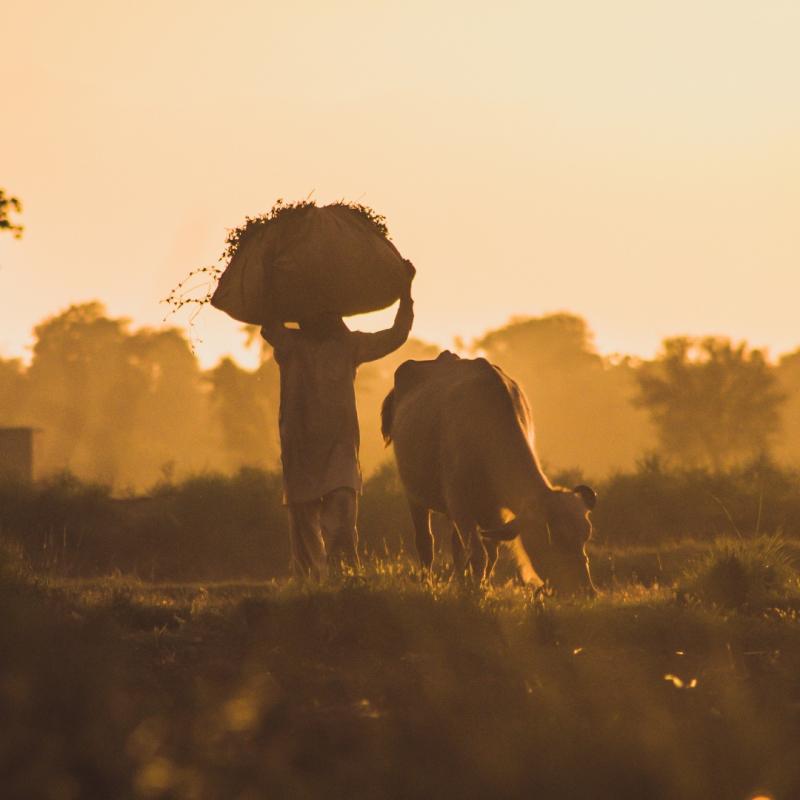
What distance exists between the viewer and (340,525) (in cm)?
1168

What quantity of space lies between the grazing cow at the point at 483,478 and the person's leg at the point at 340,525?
3.28 ft

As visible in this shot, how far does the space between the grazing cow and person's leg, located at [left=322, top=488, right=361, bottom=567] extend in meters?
1.00

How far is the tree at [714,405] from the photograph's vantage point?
6378 cm

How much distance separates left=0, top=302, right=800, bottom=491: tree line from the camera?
212ft

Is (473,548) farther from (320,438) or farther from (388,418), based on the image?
(388,418)

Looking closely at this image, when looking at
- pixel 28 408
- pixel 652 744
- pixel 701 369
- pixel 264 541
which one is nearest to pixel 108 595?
pixel 652 744

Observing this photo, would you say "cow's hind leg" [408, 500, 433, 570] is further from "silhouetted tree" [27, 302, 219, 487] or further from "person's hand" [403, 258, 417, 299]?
"silhouetted tree" [27, 302, 219, 487]

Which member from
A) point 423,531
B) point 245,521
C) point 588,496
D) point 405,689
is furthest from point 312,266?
point 245,521

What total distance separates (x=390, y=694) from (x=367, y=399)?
88.1 meters

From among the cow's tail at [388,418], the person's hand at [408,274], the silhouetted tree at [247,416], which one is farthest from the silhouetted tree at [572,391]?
the person's hand at [408,274]

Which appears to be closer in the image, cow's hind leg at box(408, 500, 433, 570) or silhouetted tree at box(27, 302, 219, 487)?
cow's hind leg at box(408, 500, 433, 570)

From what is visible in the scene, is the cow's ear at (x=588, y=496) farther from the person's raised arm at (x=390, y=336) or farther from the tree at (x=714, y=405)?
the tree at (x=714, y=405)

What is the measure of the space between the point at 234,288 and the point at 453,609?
4493 mm

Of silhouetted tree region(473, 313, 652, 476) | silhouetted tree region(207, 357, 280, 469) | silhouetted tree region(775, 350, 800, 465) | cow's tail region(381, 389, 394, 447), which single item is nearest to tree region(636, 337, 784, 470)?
silhouetted tree region(473, 313, 652, 476)
